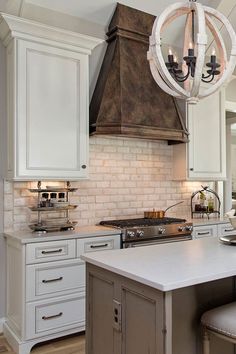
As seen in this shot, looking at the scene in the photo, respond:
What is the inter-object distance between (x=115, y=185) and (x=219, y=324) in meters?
2.46

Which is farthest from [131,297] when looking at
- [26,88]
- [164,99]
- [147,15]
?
[147,15]

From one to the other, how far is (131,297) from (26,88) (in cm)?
215

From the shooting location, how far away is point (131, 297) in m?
1.79

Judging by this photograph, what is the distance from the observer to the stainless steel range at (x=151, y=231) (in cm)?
343

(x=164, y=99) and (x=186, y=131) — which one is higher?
(x=164, y=99)

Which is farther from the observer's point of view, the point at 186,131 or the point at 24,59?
the point at 186,131

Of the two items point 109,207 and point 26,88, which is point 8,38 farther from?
point 109,207

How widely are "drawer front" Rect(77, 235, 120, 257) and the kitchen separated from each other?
0.57m

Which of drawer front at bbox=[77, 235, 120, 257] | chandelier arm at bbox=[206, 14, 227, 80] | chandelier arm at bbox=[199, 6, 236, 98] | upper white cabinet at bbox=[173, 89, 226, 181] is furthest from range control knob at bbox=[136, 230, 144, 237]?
chandelier arm at bbox=[206, 14, 227, 80]

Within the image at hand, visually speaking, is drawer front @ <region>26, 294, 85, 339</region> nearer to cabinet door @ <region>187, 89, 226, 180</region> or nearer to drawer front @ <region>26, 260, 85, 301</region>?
drawer front @ <region>26, 260, 85, 301</region>

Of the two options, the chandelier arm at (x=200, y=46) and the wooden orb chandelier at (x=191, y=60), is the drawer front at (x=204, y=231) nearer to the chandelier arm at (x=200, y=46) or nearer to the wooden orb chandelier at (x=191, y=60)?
the wooden orb chandelier at (x=191, y=60)

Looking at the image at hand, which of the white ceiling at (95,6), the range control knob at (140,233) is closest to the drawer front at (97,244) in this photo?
the range control knob at (140,233)

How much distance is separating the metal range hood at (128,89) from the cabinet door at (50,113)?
10.2 inches

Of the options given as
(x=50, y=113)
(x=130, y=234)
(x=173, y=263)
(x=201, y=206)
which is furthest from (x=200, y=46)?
(x=201, y=206)
